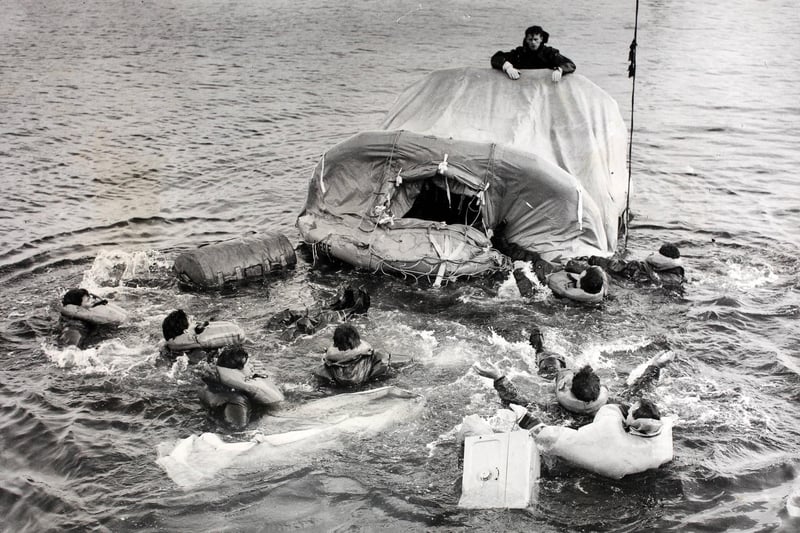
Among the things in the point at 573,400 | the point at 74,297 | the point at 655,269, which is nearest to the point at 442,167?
the point at 655,269

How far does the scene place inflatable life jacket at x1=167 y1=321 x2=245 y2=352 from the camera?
30.4 feet

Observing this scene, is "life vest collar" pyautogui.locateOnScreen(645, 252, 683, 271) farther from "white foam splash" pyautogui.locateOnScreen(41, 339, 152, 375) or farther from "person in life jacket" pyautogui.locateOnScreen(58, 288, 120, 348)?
"person in life jacket" pyautogui.locateOnScreen(58, 288, 120, 348)

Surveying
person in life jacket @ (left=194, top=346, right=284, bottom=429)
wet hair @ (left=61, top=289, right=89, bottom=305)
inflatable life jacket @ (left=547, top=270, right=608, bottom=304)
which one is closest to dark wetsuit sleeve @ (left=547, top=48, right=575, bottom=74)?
inflatable life jacket @ (left=547, top=270, right=608, bottom=304)

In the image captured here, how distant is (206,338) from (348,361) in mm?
1741

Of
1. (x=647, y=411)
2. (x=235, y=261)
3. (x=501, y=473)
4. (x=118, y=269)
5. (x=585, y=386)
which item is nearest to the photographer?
(x=501, y=473)

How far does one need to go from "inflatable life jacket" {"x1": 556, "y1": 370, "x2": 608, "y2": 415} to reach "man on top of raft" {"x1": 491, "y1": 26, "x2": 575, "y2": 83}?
6.01 meters

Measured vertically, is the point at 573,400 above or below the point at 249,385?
below

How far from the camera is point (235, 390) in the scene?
8.27m

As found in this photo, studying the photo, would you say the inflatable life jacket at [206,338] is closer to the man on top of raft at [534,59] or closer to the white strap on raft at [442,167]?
the white strap on raft at [442,167]

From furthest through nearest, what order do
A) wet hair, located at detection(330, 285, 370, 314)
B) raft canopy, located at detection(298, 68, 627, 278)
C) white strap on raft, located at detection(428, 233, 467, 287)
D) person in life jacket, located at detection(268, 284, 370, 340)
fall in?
1. raft canopy, located at detection(298, 68, 627, 278)
2. white strap on raft, located at detection(428, 233, 467, 287)
3. wet hair, located at detection(330, 285, 370, 314)
4. person in life jacket, located at detection(268, 284, 370, 340)

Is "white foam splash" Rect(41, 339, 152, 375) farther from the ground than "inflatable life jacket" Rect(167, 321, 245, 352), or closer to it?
closer to it

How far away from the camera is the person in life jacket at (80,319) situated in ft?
32.0

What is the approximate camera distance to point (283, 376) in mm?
9117

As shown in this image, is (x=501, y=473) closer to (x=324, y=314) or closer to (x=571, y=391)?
(x=571, y=391)
